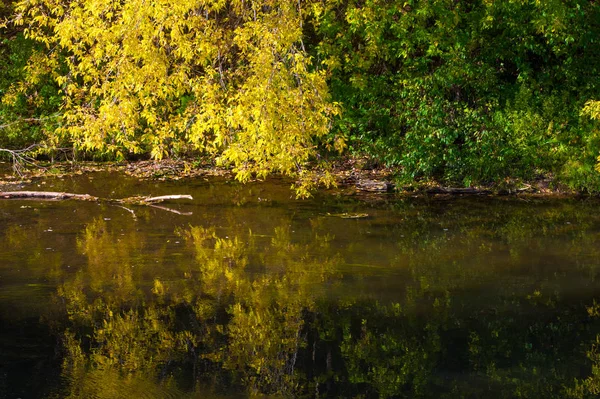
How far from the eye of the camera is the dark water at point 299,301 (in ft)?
25.1

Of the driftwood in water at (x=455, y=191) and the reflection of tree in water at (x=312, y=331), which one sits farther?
the driftwood in water at (x=455, y=191)

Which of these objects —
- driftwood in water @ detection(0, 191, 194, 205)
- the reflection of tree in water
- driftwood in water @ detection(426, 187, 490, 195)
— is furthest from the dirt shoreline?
the reflection of tree in water

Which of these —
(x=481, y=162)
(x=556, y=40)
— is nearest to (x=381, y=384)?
(x=481, y=162)

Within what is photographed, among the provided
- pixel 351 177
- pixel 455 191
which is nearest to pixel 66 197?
pixel 351 177

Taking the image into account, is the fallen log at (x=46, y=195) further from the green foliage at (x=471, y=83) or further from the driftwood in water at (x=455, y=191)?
the driftwood in water at (x=455, y=191)

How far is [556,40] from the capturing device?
57.4 ft

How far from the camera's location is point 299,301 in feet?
32.8

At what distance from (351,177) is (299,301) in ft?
31.2

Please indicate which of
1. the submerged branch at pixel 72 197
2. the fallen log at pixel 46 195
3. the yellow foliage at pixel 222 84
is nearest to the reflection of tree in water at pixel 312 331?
the yellow foliage at pixel 222 84

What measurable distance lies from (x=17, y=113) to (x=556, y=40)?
14154mm

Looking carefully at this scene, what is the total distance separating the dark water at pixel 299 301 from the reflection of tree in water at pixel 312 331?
24mm

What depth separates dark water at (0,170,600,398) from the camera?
7660 mm

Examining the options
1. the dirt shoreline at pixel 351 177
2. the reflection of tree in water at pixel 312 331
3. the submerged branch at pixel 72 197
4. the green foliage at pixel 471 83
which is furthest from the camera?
the green foliage at pixel 471 83

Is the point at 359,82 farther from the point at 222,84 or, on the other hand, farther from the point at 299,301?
the point at 299,301
